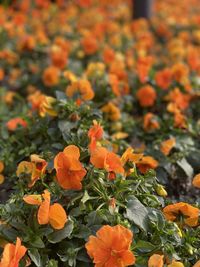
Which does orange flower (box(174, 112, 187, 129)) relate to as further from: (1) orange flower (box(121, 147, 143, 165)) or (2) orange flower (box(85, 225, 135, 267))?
(2) orange flower (box(85, 225, 135, 267))

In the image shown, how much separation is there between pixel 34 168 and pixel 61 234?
1.38 ft

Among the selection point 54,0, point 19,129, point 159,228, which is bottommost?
point 54,0

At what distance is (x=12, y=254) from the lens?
1801mm

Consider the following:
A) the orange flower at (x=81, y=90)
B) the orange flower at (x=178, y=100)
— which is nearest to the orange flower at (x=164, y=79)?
the orange flower at (x=178, y=100)

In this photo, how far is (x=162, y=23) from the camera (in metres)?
6.55

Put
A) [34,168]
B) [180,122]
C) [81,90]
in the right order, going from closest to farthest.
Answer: [34,168], [81,90], [180,122]

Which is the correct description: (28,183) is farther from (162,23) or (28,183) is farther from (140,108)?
(162,23)

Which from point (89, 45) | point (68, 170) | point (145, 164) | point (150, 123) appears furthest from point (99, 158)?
point (89, 45)

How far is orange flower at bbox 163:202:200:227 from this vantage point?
2137mm

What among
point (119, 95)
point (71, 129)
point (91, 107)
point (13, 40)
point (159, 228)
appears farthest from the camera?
point (13, 40)

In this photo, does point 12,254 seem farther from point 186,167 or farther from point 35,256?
point 186,167

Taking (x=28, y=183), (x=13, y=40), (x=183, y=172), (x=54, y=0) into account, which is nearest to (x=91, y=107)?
(x=183, y=172)

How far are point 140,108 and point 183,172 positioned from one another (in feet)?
3.85

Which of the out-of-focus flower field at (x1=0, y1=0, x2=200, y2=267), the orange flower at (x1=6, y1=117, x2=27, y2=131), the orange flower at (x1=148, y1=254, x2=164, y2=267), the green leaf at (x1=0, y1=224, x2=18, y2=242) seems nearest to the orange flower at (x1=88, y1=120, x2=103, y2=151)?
the out-of-focus flower field at (x1=0, y1=0, x2=200, y2=267)
